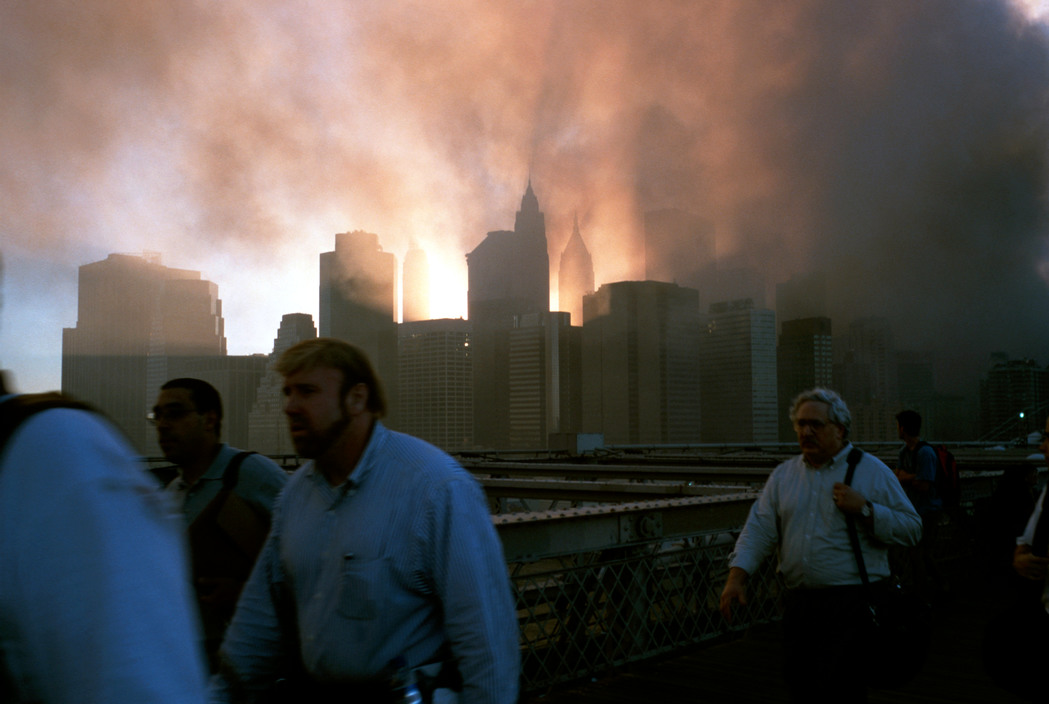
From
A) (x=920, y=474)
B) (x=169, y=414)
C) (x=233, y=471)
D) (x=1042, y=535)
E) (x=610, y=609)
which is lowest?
(x=610, y=609)

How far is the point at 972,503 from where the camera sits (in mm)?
12281

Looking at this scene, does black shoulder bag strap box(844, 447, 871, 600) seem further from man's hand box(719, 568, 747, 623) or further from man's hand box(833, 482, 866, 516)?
man's hand box(719, 568, 747, 623)

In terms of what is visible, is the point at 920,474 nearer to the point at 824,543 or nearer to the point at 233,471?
the point at 824,543


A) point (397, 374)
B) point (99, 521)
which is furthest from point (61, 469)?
point (397, 374)

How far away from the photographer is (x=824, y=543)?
3779 millimetres

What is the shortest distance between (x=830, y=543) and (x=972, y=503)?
1011 cm

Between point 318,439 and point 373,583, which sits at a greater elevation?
point 318,439

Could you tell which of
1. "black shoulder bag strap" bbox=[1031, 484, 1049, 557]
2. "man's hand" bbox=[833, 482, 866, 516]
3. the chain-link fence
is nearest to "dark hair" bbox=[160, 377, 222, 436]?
the chain-link fence

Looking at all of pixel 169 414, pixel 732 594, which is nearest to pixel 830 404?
pixel 732 594

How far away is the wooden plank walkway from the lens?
5.88m

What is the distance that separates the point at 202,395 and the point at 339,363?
1.67 metres

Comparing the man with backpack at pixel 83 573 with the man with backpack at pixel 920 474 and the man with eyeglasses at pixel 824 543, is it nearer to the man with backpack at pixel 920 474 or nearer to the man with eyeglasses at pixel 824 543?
the man with eyeglasses at pixel 824 543

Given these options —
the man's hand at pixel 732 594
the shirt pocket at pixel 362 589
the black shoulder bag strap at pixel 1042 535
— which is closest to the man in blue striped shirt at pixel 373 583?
the shirt pocket at pixel 362 589

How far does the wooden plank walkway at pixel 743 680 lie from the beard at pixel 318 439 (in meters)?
4.15
